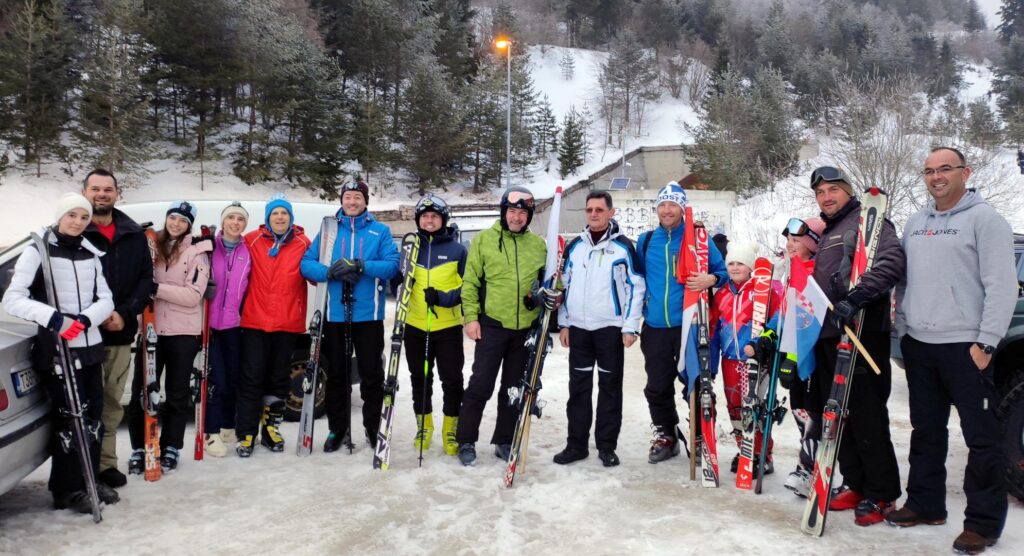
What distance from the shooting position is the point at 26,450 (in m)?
3.53

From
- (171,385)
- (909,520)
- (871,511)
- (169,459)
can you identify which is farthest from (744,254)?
(169,459)

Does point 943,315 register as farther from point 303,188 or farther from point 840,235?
point 303,188

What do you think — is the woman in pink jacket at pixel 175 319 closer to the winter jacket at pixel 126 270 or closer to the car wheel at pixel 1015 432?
the winter jacket at pixel 126 270

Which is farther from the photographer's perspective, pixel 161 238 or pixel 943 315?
pixel 161 238

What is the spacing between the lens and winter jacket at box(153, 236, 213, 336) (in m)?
4.69

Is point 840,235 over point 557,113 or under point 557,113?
under

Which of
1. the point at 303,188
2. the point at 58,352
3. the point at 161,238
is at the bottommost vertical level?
the point at 58,352

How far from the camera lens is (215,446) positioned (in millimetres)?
5207

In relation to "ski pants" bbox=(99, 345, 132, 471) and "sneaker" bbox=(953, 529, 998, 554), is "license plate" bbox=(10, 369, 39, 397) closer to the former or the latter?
"ski pants" bbox=(99, 345, 132, 471)

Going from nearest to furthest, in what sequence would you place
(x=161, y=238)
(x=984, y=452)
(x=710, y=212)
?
(x=984, y=452) → (x=161, y=238) → (x=710, y=212)

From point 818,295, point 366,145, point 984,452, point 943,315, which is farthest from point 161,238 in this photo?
point 366,145

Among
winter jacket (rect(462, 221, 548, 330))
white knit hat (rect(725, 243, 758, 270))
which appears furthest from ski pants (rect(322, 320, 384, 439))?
white knit hat (rect(725, 243, 758, 270))

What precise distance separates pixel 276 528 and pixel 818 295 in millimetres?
3650

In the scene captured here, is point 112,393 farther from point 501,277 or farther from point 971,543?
point 971,543
